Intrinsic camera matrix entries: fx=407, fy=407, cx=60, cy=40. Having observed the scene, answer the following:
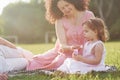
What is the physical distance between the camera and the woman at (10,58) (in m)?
6.21

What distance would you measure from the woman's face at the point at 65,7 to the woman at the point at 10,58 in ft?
3.30

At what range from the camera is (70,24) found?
6.48m

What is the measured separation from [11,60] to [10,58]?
0.26ft

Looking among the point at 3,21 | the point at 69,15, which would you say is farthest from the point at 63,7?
the point at 3,21

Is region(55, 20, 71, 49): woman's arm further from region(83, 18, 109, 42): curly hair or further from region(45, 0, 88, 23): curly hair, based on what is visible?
region(83, 18, 109, 42): curly hair

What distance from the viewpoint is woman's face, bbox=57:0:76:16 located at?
245 inches

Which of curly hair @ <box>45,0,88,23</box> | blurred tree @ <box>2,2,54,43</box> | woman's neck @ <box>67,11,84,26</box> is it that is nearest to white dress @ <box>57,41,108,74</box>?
woman's neck @ <box>67,11,84,26</box>

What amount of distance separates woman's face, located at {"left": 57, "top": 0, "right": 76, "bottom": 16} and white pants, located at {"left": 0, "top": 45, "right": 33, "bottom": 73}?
1.01 m

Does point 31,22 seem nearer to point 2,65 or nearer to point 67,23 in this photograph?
point 67,23

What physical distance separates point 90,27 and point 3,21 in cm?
2569

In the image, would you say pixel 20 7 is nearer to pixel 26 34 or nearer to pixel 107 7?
pixel 26 34

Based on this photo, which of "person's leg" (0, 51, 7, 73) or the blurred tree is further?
the blurred tree

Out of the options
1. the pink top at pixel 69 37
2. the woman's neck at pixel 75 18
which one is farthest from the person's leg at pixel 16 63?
the woman's neck at pixel 75 18

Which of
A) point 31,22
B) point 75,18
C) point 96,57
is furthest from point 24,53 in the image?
point 31,22
